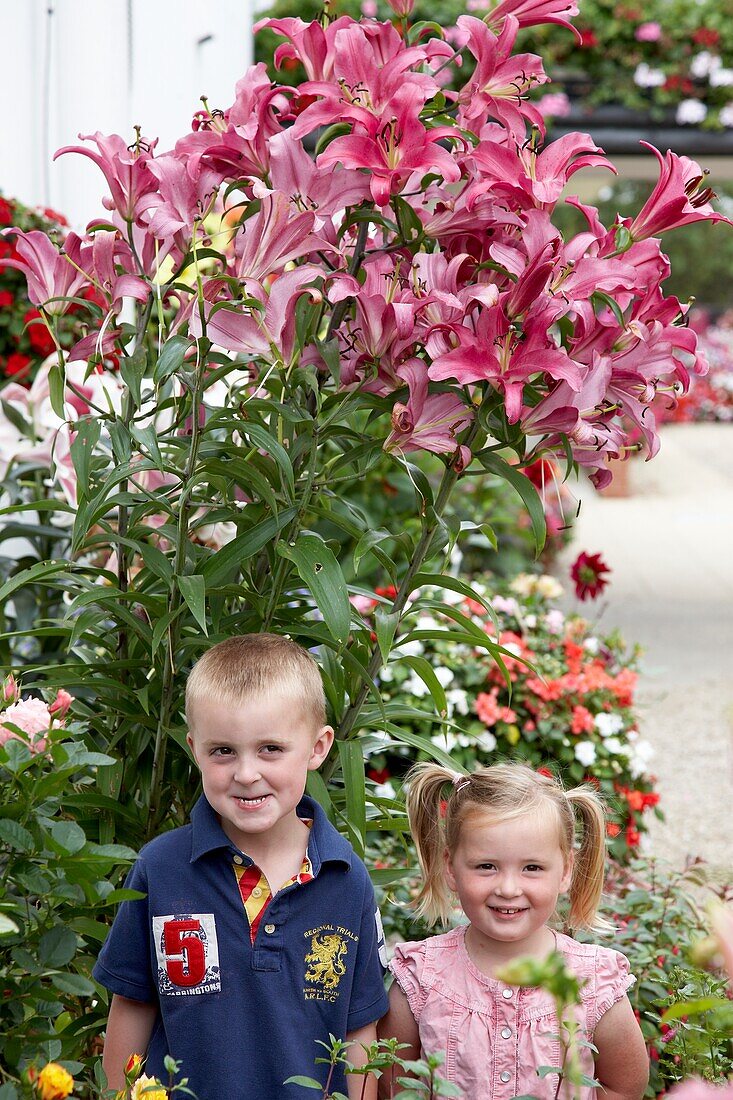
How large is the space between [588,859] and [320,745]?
44 centimetres

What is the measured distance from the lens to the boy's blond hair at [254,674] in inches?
62.7

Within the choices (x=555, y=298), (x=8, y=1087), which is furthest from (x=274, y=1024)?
(x=555, y=298)

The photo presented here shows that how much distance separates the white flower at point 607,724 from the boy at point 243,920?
6.28ft

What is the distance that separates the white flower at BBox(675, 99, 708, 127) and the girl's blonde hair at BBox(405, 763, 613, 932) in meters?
7.40

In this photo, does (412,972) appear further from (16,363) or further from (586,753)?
(16,363)

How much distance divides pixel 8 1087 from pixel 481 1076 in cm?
77

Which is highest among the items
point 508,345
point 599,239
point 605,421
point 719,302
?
point 599,239

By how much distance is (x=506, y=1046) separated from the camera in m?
1.69

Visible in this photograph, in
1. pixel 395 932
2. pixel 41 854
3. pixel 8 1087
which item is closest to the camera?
pixel 8 1087

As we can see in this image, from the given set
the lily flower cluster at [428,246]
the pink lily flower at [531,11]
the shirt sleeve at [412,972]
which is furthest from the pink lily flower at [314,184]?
the shirt sleeve at [412,972]

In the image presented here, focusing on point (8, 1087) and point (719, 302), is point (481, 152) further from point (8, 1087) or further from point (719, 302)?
point (719, 302)

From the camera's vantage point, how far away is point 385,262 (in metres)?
1.66

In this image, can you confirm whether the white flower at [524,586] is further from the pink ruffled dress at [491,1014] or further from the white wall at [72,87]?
the pink ruffled dress at [491,1014]

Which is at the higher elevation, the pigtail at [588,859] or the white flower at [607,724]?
Answer: the pigtail at [588,859]
